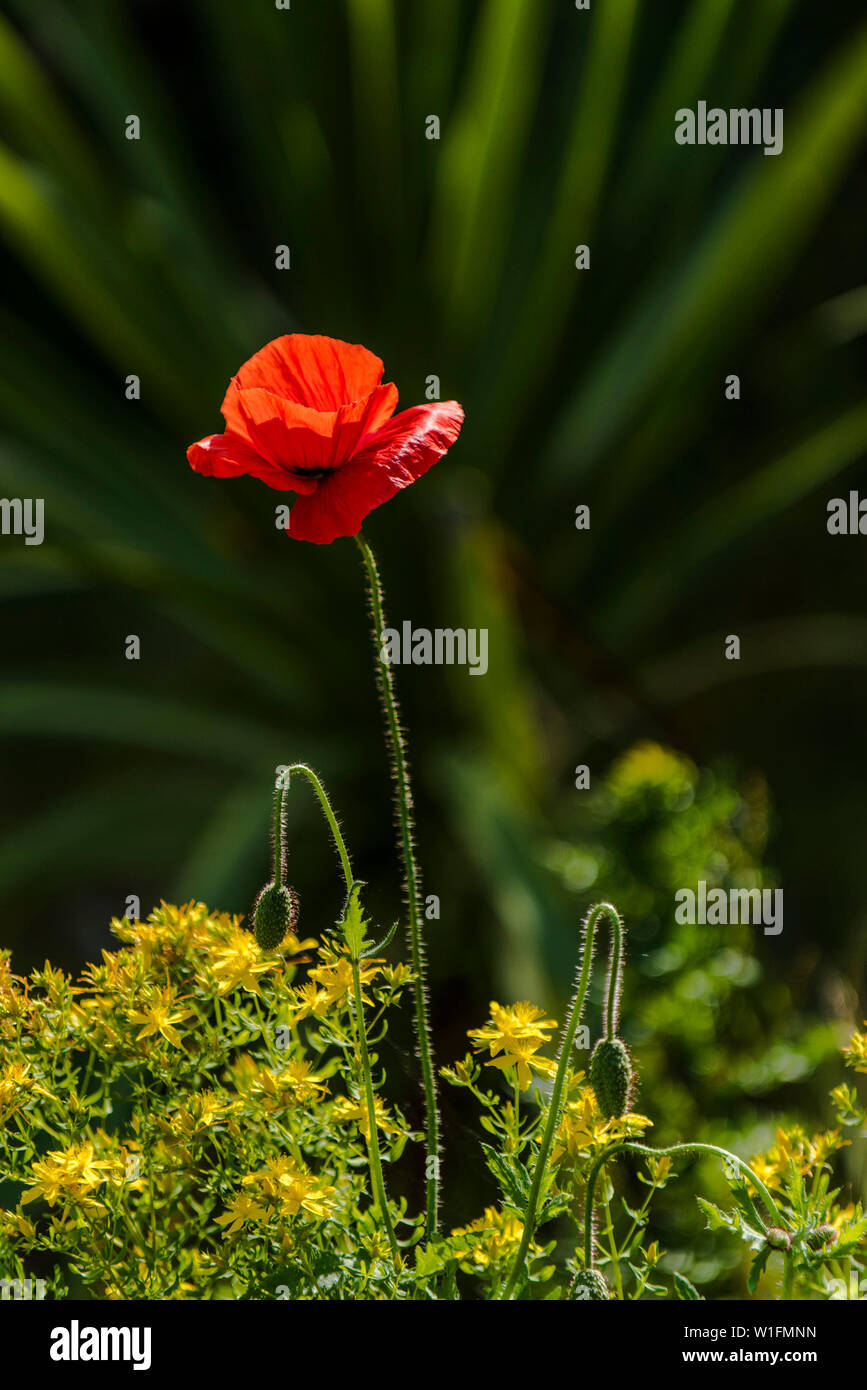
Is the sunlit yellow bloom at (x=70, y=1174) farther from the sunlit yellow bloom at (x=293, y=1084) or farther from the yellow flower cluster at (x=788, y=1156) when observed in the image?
the yellow flower cluster at (x=788, y=1156)

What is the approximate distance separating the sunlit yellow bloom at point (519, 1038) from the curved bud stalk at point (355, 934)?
0.03 m

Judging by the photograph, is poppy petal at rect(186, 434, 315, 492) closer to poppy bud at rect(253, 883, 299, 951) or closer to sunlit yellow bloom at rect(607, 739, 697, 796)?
poppy bud at rect(253, 883, 299, 951)

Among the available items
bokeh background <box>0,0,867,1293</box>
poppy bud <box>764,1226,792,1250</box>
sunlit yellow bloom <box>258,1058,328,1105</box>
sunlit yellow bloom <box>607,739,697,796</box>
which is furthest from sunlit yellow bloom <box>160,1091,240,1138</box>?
bokeh background <box>0,0,867,1293</box>

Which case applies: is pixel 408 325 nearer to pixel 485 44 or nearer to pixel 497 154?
pixel 497 154

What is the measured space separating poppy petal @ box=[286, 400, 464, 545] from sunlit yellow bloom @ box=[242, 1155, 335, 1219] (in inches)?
6.7

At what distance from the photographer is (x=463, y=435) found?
1.51 m

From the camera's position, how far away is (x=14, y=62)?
1.50 m

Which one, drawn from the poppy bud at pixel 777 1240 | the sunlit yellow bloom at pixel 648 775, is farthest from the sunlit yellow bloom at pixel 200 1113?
the sunlit yellow bloom at pixel 648 775

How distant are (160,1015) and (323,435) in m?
0.17

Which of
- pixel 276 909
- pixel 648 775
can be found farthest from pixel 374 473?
pixel 648 775

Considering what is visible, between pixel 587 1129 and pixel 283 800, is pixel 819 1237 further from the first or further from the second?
pixel 283 800

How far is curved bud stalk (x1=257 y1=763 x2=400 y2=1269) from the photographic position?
1.12 feet
